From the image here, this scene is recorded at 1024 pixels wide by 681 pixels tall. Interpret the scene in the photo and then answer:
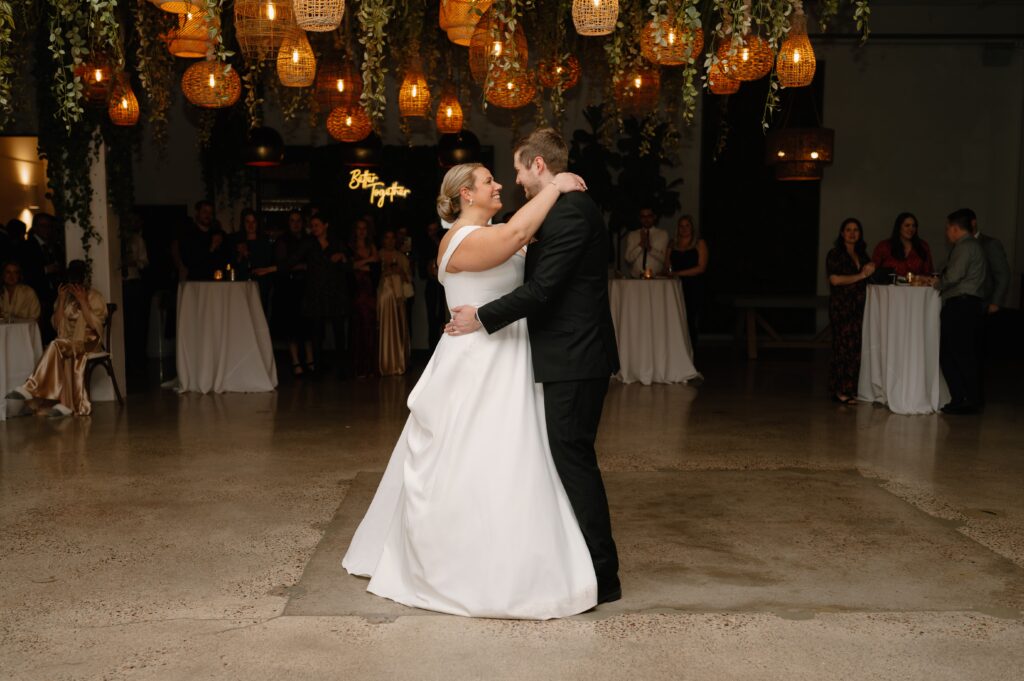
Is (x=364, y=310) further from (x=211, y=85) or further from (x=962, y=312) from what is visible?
(x=962, y=312)

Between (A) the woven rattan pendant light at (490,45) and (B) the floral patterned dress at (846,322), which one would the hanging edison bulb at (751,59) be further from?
(B) the floral patterned dress at (846,322)

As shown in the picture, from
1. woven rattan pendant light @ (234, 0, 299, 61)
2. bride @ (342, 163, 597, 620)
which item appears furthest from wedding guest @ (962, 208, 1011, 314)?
bride @ (342, 163, 597, 620)

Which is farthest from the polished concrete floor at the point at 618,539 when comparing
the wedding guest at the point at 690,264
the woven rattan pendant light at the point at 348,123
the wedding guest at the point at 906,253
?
the wedding guest at the point at 690,264

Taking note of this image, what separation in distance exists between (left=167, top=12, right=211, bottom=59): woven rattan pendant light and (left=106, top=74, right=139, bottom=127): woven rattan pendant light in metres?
1.49

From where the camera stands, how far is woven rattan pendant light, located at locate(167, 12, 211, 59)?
5480 mm

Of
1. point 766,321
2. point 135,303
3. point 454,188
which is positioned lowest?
point 766,321

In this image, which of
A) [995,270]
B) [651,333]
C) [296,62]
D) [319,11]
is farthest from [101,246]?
[995,270]

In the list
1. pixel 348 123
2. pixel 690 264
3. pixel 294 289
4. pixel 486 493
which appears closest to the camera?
pixel 486 493

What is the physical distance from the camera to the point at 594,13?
4.94 meters

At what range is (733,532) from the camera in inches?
179

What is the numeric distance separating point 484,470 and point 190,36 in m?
3.67

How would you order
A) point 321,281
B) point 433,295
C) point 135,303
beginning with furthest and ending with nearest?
point 433,295 < point 135,303 < point 321,281

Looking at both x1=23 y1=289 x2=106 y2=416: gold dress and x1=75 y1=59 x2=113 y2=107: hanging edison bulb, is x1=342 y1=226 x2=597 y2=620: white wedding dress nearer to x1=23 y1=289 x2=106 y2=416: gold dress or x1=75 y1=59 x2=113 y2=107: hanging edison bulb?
x1=75 y1=59 x2=113 y2=107: hanging edison bulb

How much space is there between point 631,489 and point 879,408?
358 centimetres
